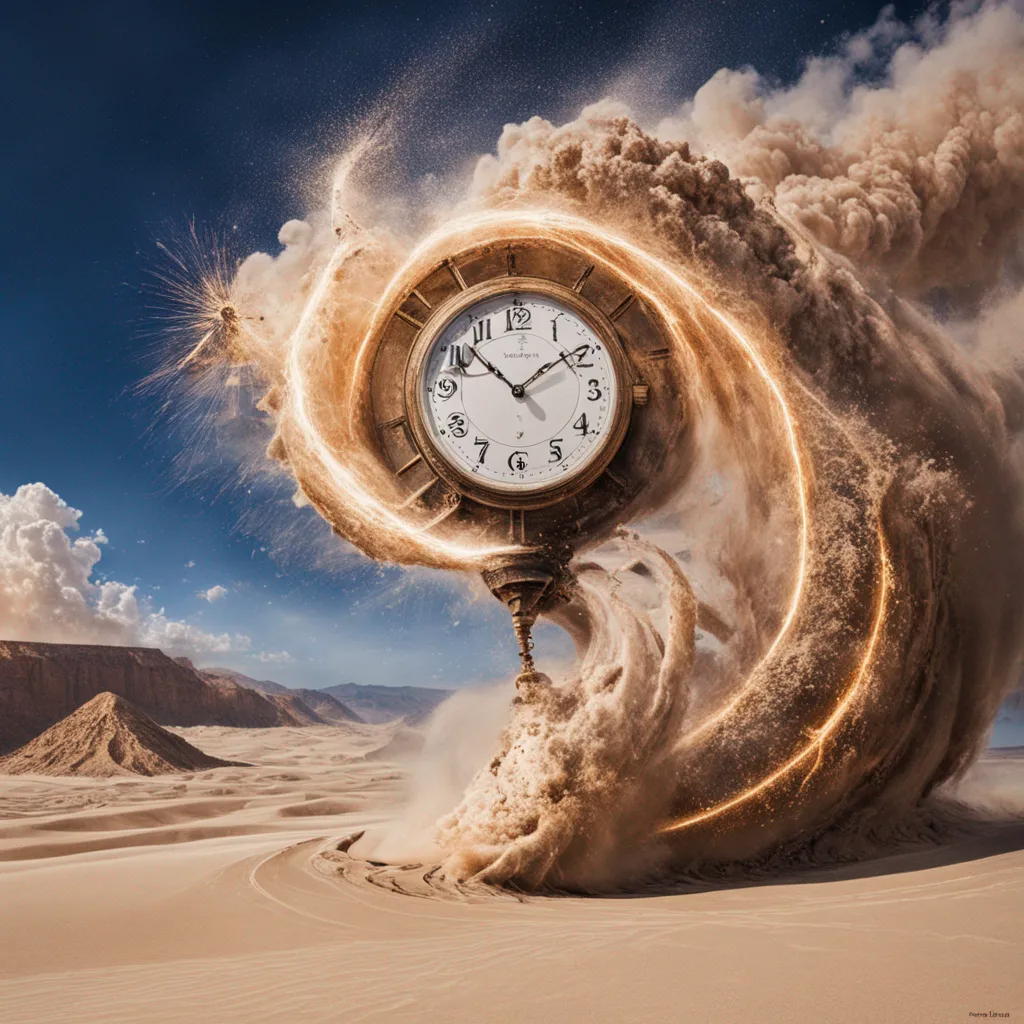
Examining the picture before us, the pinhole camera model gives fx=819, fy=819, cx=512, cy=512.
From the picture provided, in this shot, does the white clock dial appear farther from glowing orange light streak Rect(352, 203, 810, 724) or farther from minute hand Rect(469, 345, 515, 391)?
glowing orange light streak Rect(352, 203, 810, 724)

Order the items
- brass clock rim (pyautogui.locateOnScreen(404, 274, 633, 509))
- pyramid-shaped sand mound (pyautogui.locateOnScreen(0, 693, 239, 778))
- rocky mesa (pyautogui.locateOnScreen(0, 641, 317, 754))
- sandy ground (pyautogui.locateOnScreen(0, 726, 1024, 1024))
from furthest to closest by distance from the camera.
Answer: rocky mesa (pyautogui.locateOnScreen(0, 641, 317, 754)) < pyramid-shaped sand mound (pyautogui.locateOnScreen(0, 693, 239, 778)) < brass clock rim (pyautogui.locateOnScreen(404, 274, 633, 509)) < sandy ground (pyautogui.locateOnScreen(0, 726, 1024, 1024))

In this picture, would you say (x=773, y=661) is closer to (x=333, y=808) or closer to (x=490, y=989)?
(x=490, y=989)

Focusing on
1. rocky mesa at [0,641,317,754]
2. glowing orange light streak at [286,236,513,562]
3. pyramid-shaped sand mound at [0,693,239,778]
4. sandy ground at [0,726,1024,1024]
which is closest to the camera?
sandy ground at [0,726,1024,1024]

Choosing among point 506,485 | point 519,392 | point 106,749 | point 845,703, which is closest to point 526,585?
point 506,485

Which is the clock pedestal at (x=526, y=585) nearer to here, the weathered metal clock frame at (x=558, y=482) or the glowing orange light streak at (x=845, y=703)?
the weathered metal clock frame at (x=558, y=482)

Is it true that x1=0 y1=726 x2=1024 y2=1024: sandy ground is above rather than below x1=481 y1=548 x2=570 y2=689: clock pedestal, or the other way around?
below

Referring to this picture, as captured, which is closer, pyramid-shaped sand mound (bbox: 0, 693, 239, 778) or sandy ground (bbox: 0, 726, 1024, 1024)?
sandy ground (bbox: 0, 726, 1024, 1024)

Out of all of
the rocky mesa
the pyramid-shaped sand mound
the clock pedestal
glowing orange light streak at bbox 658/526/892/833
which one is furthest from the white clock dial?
the rocky mesa
